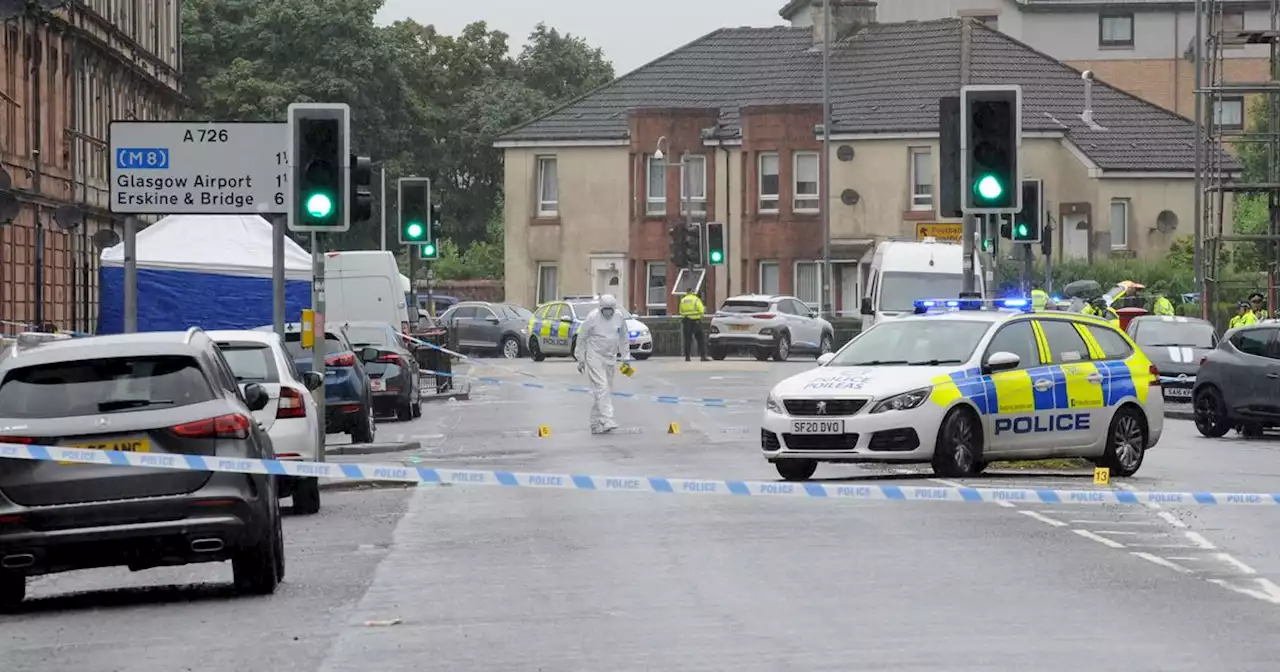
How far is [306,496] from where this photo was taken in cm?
1914

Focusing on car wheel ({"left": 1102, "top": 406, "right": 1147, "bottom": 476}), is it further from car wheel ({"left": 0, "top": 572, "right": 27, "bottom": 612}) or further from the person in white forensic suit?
car wheel ({"left": 0, "top": 572, "right": 27, "bottom": 612})

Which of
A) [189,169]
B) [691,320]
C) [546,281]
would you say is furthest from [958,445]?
[546,281]

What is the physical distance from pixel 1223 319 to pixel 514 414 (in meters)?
23.7

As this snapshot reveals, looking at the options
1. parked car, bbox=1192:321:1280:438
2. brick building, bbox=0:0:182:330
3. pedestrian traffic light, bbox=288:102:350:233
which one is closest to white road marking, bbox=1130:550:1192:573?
pedestrian traffic light, bbox=288:102:350:233

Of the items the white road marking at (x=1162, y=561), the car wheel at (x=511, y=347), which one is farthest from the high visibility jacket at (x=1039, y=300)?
the car wheel at (x=511, y=347)

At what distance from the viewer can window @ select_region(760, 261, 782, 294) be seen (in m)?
72.9

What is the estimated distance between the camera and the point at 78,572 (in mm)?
15977

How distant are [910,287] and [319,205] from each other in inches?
1020

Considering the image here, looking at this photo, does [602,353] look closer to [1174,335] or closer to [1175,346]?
[1175,346]

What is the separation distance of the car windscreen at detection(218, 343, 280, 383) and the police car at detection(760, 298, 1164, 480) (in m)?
4.08

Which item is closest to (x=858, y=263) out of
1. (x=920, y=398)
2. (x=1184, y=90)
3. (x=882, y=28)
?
(x=882, y=28)

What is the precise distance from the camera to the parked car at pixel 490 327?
2539 inches

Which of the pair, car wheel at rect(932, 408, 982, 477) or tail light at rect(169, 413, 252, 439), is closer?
tail light at rect(169, 413, 252, 439)

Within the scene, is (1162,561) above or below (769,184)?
below
